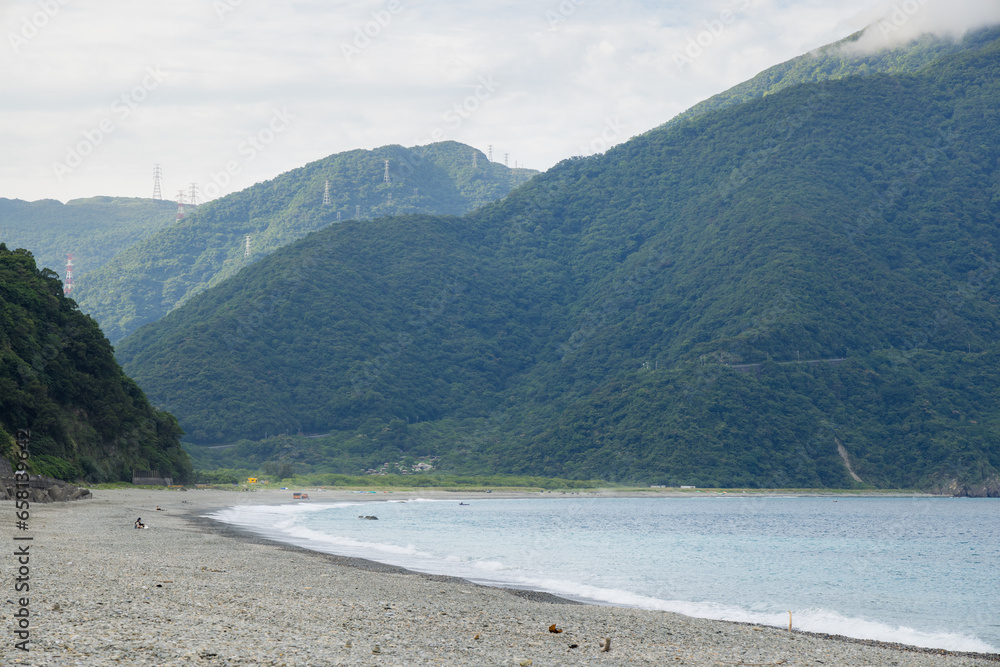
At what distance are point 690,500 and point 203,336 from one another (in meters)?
96.3

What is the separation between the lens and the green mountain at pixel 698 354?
14225 centimetres

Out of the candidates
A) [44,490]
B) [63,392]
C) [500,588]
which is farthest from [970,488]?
[500,588]

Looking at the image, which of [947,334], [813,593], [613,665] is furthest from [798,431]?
[613,665]

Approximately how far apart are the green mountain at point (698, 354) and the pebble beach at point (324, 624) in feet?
399

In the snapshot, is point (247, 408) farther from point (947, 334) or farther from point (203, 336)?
point (947, 334)

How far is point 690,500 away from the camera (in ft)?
402

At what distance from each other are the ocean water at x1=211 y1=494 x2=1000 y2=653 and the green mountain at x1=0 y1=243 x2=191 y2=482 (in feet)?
43.7

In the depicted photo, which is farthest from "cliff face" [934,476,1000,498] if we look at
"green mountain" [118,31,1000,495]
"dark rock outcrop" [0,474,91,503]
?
"dark rock outcrop" [0,474,91,503]

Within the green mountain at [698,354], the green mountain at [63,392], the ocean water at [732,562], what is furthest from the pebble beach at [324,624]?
the green mountain at [698,354]

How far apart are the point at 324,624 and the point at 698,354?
15078cm

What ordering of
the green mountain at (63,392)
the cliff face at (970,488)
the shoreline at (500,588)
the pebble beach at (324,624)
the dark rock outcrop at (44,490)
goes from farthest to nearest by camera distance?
the cliff face at (970,488) < the green mountain at (63,392) < the dark rock outcrop at (44,490) < the shoreline at (500,588) < the pebble beach at (324,624)

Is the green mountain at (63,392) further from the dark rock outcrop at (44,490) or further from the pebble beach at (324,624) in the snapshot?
the pebble beach at (324,624)

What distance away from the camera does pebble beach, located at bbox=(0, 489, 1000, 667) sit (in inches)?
434

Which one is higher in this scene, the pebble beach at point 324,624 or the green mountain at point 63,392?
the green mountain at point 63,392
